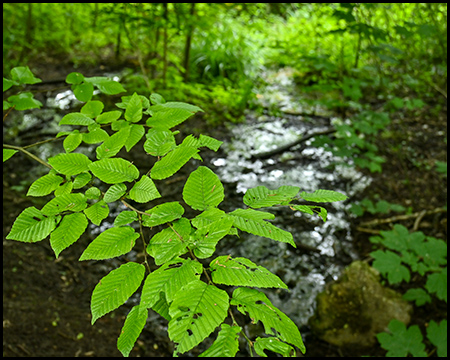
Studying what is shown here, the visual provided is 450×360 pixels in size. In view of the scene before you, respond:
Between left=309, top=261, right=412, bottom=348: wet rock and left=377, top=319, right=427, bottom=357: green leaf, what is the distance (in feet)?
1.02

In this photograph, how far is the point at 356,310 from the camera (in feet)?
7.92

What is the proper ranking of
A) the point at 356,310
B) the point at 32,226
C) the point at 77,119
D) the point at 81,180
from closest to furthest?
the point at 32,226 < the point at 81,180 < the point at 77,119 < the point at 356,310

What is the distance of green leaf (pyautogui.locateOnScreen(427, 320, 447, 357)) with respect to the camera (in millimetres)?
1957

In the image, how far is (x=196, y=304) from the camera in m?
0.61

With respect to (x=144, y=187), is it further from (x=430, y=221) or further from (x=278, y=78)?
(x=278, y=78)

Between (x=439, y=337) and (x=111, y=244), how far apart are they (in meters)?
2.31

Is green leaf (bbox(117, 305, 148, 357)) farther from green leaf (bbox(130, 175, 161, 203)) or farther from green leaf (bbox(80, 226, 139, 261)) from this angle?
green leaf (bbox(130, 175, 161, 203))

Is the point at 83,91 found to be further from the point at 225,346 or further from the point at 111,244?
the point at 225,346

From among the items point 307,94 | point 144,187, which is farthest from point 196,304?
point 307,94

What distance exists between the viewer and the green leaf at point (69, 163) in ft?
2.97

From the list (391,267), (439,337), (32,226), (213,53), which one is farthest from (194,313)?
(213,53)

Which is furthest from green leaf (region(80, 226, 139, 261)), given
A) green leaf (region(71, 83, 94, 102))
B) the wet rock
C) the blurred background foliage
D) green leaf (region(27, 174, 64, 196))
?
the blurred background foliage

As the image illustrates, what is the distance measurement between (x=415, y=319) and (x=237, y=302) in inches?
96.3

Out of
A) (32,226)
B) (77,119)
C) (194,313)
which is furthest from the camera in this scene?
(77,119)
